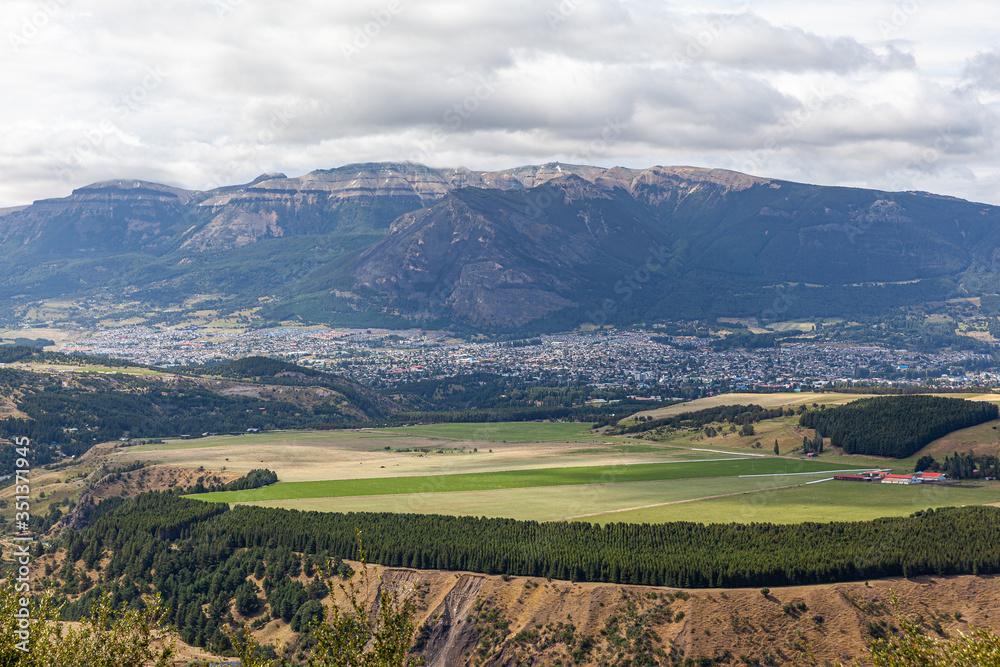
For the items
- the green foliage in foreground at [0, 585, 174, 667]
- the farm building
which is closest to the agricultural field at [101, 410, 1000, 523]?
the farm building

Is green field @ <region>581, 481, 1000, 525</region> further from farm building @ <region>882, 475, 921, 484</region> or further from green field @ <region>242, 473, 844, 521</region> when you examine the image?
green field @ <region>242, 473, 844, 521</region>

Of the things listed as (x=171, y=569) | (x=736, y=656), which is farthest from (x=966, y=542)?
(x=171, y=569)

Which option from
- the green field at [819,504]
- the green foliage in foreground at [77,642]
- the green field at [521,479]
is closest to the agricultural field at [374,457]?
the green field at [521,479]

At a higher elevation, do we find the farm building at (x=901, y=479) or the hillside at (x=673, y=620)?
the farm building at (x=901, y=479)

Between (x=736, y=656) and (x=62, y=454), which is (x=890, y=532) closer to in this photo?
(x=736, y=656)

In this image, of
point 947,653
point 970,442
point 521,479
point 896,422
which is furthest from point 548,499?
point 947,653

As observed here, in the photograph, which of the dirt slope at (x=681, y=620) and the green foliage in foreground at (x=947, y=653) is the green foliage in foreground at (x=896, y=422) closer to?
the dirt slope at (x=681, y=620)

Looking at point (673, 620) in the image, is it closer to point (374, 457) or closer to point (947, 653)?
point (947, 653)
